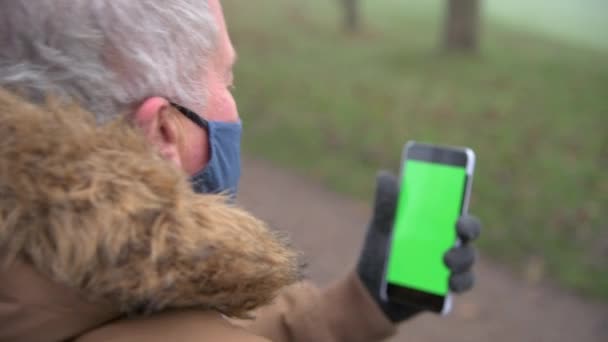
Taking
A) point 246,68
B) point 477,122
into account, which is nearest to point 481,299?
point 477,122

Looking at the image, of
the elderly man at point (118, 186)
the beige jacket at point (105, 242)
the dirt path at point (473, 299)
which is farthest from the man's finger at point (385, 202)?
the dirt path at point (473, 299)

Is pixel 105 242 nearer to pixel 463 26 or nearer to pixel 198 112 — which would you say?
pixel 198 112

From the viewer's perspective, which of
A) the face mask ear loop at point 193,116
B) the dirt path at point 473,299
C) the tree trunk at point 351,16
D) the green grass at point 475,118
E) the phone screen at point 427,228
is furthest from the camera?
the tree trunk at point 351,16

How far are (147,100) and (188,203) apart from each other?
0.84 feet

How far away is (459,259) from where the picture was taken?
2.16m

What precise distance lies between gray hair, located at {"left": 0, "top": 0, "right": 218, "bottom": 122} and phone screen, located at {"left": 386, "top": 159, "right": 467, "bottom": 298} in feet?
3.65

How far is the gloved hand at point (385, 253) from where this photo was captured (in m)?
2.15

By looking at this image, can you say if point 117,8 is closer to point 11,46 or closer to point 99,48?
point 99,48

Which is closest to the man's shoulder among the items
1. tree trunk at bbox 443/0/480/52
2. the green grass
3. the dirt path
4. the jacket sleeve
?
the jacket sleeve

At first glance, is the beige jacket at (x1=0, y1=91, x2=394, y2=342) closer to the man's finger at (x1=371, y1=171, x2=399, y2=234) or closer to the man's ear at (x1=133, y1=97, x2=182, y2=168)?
the man's ear at (x1=133, y1=97, x2=182, y2=168)

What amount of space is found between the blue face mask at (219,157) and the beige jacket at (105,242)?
0.22 m

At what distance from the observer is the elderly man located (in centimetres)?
116

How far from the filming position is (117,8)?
4.37 ft

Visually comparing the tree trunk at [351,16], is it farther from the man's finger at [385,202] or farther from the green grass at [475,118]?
the man's finger at [385,202]
